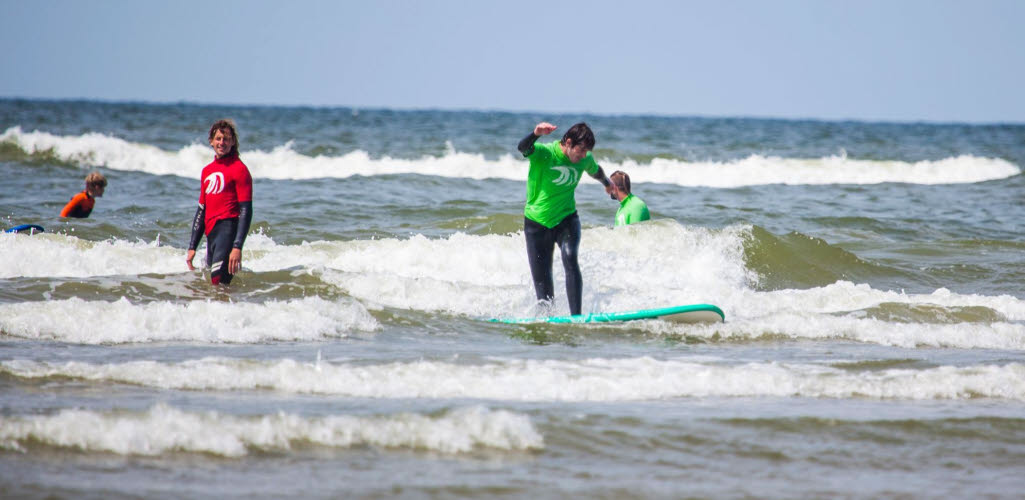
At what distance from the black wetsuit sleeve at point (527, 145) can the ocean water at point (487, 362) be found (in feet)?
5.21

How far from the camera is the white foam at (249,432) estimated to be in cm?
482

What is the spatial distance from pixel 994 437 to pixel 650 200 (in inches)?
601

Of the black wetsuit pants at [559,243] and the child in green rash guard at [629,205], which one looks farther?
the child in green rash guard at [629,205]

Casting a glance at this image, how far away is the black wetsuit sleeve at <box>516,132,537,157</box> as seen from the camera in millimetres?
7754

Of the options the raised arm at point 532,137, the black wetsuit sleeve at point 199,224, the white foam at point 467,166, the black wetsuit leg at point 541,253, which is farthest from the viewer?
the white foam at point 467,166

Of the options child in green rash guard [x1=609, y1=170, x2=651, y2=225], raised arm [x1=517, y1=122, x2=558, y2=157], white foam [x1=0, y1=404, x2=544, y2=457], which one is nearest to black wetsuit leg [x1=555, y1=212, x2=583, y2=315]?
raised arm [x1=517, y1=122, x2=558, y2=157]

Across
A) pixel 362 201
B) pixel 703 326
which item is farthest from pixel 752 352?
pixel 362 201

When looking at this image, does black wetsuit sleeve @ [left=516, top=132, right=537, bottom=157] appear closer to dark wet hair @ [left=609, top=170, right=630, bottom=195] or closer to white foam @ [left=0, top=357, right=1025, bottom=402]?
white foam @ [left=0, top=357, right=1025, bottom=402]

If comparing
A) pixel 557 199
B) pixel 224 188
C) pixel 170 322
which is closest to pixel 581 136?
pixel 557 199

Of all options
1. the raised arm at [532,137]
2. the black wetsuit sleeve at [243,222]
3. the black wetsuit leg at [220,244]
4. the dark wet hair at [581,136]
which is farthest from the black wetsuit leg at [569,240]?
the black wetsuit leg at [220,244]

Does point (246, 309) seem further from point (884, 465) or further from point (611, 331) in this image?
point (884, 465)

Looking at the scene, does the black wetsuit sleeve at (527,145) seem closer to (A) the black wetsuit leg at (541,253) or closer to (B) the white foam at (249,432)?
(A) the black wetsuit leg at (541,253)

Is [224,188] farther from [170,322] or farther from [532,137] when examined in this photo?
[532,137]

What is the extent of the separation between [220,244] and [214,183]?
525 mm
